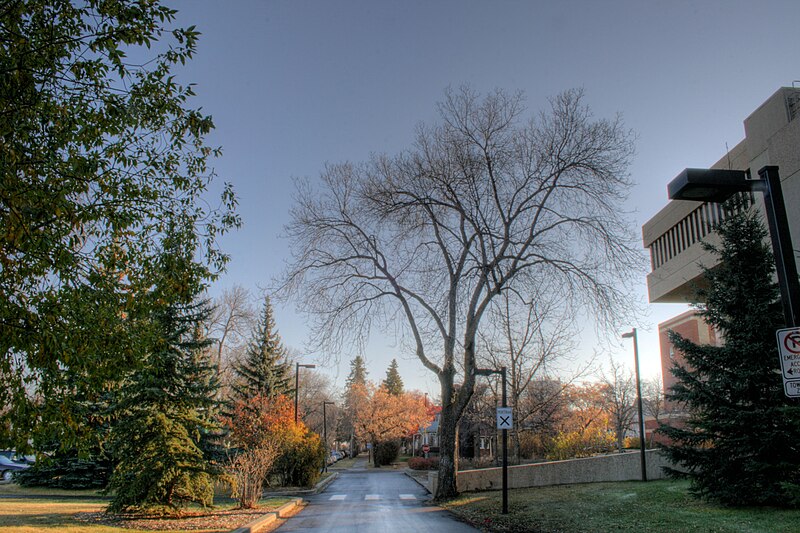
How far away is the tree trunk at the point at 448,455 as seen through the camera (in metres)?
22.1

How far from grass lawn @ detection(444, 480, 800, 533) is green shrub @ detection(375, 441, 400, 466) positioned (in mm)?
44778

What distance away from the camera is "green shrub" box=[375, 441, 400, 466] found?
6438 cm

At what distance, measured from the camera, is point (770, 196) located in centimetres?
660

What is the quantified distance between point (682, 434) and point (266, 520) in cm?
1063

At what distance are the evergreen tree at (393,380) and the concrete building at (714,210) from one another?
269 ft

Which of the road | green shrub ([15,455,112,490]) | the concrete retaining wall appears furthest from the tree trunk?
green shrub ([15,455,112,490])

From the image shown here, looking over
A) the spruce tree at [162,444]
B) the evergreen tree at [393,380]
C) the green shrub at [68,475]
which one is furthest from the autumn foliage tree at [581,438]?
the evergreen tree at [393,380]

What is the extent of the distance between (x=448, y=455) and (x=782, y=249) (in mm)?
17534

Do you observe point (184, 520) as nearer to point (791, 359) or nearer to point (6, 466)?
point (791, 359)

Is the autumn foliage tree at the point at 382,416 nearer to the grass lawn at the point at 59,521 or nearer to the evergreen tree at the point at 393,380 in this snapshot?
the evergreen tree at the point at 393,380

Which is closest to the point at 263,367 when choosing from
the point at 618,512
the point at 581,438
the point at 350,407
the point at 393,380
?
the point at 581,438

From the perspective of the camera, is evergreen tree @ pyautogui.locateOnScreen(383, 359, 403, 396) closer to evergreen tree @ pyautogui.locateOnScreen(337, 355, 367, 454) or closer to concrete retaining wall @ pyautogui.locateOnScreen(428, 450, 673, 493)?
evergreen tree @ pyautogui.locateOnScreen(337, 355, 367, 454)

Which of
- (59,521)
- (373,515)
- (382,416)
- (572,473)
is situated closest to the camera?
(59,521)

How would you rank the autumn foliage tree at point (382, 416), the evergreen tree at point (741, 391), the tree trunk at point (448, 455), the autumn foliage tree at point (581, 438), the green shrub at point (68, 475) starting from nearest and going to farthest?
1. the evergreen tree at point (741, 391)
2. the tree trunk at point (448, 455)
3. the green shrub at point (68, 475)
4. the autumn foliage tree at point (581, 438)
5. the autumn foliage tree at point (382, 416)
